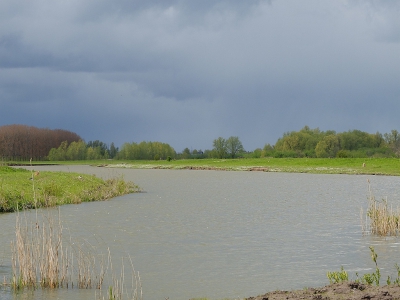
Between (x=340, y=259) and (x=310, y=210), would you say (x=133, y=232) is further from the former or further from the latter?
(x=310, y=210)

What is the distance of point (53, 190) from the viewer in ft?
86.2

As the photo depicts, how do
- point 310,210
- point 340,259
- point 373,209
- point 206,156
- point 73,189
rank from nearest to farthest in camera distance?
point 340,259 < point 373,209 < point 310,210 < point 73,189 < point 206,156

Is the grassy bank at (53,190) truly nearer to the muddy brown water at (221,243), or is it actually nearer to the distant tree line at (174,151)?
the muddy brown water at (221,243)

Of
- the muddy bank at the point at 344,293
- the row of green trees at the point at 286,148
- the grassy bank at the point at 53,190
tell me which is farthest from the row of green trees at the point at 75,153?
the muddy bank at the point at 344,293

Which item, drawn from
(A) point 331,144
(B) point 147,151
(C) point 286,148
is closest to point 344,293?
(A) point 331,144

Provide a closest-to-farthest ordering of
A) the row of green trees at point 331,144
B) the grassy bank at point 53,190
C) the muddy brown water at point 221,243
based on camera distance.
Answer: the muddy brown water at point 221,243 < the grassy bank at point 53,190 < the row of green trees at point 331,144

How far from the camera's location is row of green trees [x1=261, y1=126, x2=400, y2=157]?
10575 centimetres

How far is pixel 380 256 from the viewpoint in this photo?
13242 mm

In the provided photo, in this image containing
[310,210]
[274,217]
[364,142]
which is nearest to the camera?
[274,217]

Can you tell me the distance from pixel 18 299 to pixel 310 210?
17.6m

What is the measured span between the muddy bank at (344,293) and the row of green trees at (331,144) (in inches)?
3577

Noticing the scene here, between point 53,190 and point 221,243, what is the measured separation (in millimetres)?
13113

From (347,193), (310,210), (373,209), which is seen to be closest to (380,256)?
(373,209)

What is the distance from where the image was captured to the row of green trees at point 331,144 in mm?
105750
